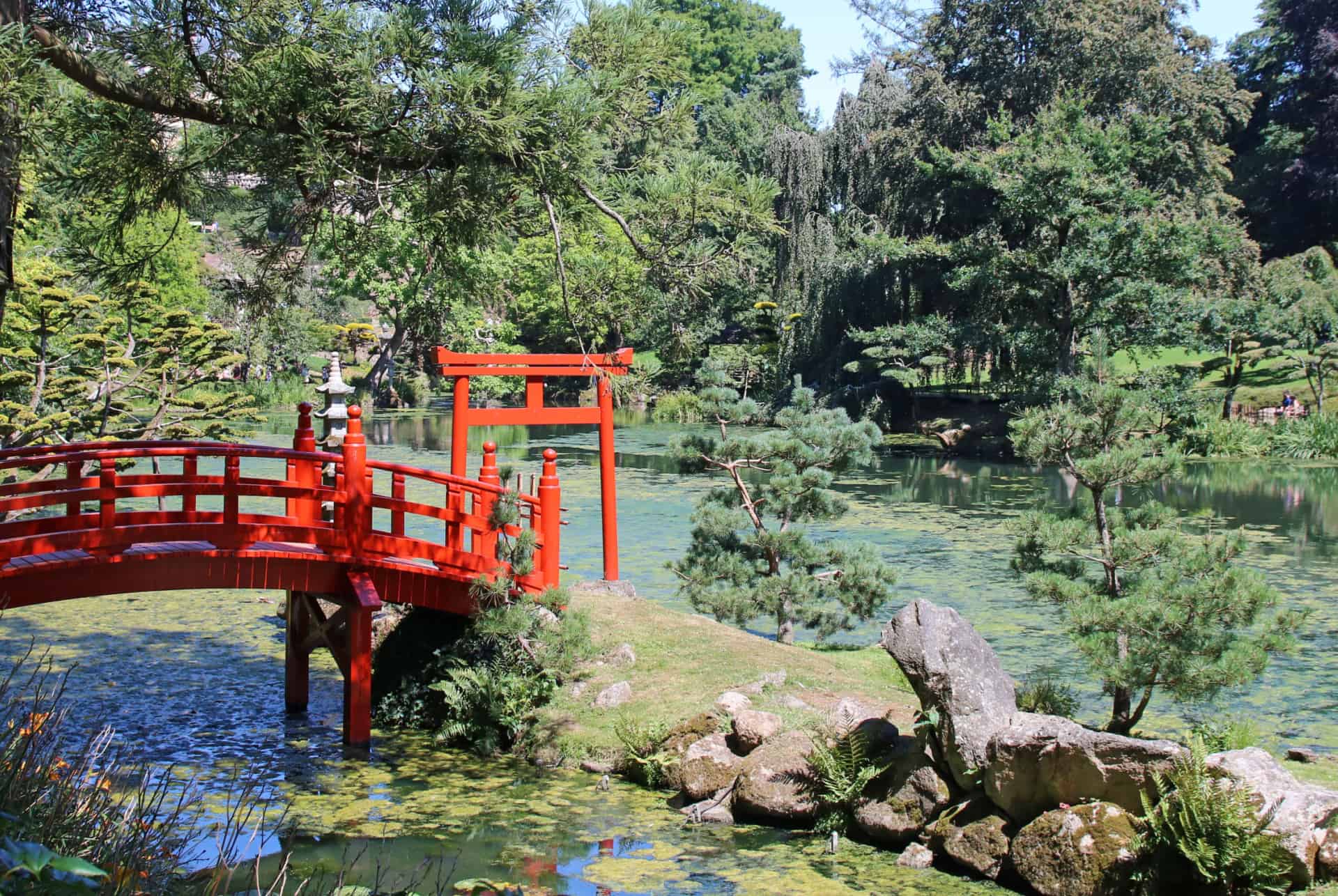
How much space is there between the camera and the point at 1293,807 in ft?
15.6

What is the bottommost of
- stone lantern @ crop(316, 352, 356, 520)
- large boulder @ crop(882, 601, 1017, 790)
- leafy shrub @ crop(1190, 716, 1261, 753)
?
leafy shrub @ crop(1190, 716, 1261, 753)

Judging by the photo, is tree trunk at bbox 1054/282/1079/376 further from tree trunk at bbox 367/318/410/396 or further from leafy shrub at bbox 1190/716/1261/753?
tree trunk at bbox 367/318/410/396

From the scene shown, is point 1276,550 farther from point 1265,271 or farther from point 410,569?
point 1265,271

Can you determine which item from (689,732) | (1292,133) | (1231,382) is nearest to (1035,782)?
(689,732)

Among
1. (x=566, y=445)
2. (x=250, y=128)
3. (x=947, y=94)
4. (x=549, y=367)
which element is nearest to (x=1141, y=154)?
(x=947, y=94)

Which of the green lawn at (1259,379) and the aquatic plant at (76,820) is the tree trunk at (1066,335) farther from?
the aquatic plant at (76,820)

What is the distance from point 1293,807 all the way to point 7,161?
5.15m

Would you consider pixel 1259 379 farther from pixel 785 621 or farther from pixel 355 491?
pixel 355 491

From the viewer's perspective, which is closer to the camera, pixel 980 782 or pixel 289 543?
pixel 980 782

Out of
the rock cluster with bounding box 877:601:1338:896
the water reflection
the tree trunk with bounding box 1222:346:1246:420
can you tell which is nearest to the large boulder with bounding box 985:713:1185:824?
the rock cluster with bounding box 877:601:1338:896

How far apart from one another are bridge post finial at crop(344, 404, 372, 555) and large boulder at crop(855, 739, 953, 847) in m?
3.34

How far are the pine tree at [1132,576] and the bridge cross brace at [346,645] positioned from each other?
384cm

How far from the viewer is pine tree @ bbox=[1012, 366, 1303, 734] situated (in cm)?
605

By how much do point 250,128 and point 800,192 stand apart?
22.2m
